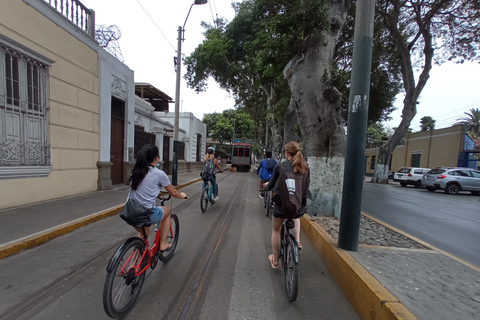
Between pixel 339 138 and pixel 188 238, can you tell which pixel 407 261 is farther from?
pixel 188 238

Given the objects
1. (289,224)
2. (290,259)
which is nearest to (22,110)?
(289,224)

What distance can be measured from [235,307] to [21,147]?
5782 millimetres

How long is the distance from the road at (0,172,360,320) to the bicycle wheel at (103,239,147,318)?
135 mm

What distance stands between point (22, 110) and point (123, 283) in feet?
17.4

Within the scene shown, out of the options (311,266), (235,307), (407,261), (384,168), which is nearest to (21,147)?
(235,307)

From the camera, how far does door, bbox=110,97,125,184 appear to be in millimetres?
8898

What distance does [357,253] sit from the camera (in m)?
3.26

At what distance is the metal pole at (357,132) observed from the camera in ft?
10.8

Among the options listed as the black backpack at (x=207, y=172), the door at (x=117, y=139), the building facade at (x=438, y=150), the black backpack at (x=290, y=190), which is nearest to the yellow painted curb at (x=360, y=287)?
the black backpack at (x=290, y=190)

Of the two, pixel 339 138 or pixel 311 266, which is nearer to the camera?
pixel 311 266

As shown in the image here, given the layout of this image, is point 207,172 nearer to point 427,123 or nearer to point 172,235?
point 172,235

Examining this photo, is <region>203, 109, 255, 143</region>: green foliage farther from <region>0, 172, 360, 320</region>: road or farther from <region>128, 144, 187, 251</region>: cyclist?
<region>128, 144, 187, 251</region>: cyclist

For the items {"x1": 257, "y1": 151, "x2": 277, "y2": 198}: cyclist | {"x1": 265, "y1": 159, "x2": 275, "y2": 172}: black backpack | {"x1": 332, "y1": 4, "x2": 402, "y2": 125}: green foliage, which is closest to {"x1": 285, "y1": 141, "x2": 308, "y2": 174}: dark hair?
{"x1": 257, "y1": 151, "x2": 277, "y2": 198}: cyclist

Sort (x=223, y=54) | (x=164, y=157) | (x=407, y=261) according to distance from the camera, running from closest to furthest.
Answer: (x=407, y=261)
(x=164, y=157)
(x=223, y=54)
